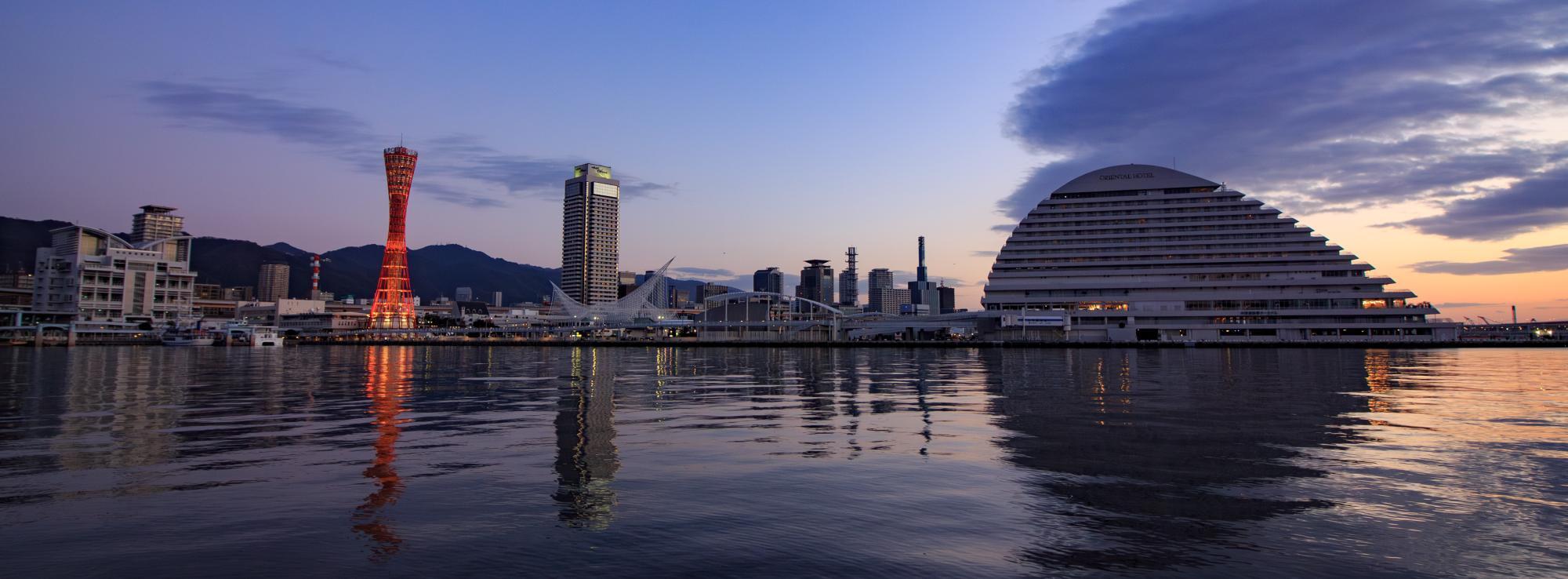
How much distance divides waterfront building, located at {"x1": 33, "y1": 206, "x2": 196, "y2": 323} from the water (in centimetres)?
16295

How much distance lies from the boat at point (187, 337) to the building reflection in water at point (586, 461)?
15091 centimetres

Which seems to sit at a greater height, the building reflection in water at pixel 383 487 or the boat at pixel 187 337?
the boat at pixel 187 337

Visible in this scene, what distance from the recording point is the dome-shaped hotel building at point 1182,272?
129 m

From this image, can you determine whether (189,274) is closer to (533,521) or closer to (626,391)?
(626,391)

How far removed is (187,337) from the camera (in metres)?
144

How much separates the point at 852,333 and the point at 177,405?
146420 mm

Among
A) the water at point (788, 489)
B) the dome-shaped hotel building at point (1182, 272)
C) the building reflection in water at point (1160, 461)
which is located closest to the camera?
the water at point (788, 489)

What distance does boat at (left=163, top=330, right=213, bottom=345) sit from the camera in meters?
142

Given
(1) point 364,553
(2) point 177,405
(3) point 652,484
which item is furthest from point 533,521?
(2) point 177,405

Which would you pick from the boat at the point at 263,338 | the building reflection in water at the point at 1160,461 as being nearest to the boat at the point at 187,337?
the boat at the point at 263,338

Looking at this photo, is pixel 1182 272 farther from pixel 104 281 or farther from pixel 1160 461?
pixel 104 281

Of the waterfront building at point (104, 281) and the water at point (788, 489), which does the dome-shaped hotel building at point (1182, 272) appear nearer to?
the water at point (788, 489)

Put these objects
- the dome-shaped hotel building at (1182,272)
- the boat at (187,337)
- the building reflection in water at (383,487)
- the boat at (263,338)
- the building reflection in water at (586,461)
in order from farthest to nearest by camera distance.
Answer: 1. the boat at (263,338)
2. the boat at (187,337)
3. the dome-shaped hotel building at (1182,272)
4. the building reflection in water at (586,461)
5. the building reflection in water at (383,487)

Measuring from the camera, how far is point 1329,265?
131 m
